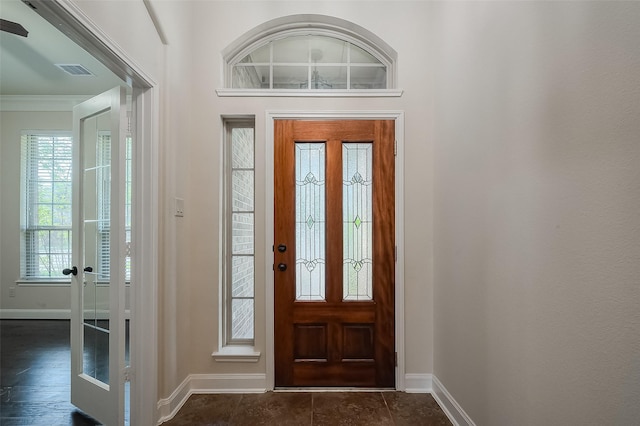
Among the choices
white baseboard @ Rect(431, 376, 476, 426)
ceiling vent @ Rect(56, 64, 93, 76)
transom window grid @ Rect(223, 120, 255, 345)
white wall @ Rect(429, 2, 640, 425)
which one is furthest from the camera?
ceiling vent @ Rect(56, 64, 93, 76)

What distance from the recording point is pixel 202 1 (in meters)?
2.41

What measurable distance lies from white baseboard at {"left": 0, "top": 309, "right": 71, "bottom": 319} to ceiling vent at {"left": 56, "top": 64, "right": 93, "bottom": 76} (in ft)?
9.97

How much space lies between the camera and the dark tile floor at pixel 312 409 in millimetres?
1991

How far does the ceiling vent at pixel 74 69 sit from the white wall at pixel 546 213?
12.6 feet

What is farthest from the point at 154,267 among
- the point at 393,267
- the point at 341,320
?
the point at 393,267

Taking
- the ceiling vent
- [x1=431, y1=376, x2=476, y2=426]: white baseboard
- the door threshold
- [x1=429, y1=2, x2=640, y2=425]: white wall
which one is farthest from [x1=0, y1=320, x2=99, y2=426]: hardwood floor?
the ceiling vent

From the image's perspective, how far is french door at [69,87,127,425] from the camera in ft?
6.04

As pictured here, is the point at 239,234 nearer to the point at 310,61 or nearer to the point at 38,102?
the point at 310,61

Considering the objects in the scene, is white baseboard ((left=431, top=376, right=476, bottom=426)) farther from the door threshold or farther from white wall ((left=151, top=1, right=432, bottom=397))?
the door threshold

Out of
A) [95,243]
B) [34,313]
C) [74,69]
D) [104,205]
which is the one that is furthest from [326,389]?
[34,313]

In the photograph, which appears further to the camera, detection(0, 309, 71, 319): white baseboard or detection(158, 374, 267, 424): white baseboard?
detection(0, 309, 71, 319): white baseboard

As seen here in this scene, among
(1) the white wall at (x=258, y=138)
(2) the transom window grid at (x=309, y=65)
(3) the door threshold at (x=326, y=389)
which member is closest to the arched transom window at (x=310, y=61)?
(2) the transom window grid at (x=309, y=65)

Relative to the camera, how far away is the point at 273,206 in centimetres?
239

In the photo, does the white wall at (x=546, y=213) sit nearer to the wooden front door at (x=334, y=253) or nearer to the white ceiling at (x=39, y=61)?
the wooden front door at (x=334, y=253)
